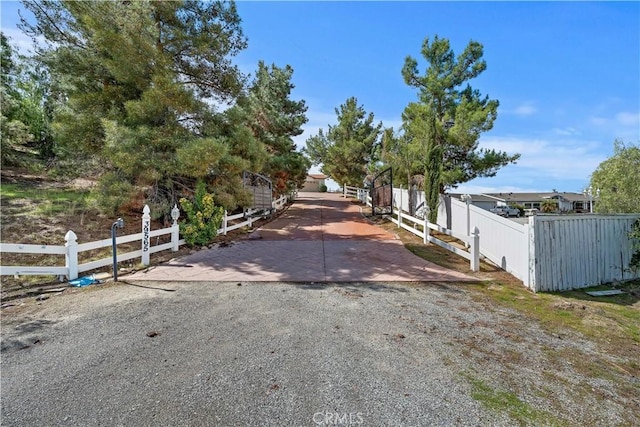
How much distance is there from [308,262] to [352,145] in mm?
18975

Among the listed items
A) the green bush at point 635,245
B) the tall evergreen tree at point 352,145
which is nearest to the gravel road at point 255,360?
the green bush at point 635,245

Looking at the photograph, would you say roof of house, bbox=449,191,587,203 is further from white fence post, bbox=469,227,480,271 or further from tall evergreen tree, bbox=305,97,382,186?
white fence post, bbox=469,227,480,271

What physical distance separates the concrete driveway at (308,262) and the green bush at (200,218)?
56 cm

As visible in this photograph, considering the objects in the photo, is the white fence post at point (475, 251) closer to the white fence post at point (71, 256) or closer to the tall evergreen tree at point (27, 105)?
the white fence post at point (71, 256)

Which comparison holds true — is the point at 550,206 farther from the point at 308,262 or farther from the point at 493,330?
the point at 493,330

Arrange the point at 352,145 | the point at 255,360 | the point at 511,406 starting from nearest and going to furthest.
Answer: the point at 511,406 → the point at 255,360 → the point at 352,145

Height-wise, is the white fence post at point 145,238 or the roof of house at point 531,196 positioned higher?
the roof of house at point 531,196

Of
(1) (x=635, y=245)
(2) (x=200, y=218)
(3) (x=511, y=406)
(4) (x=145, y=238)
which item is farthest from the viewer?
(2) (x=200, y=218)

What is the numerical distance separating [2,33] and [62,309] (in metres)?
15.3

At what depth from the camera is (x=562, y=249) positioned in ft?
20.0

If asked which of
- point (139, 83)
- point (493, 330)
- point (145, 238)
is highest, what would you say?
point (139, 83)

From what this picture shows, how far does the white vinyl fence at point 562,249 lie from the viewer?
588 centimetres

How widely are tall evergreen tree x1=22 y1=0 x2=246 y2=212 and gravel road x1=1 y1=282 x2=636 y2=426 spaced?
4.24 meters

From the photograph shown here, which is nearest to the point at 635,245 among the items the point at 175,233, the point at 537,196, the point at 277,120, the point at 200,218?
the point at 200,218
